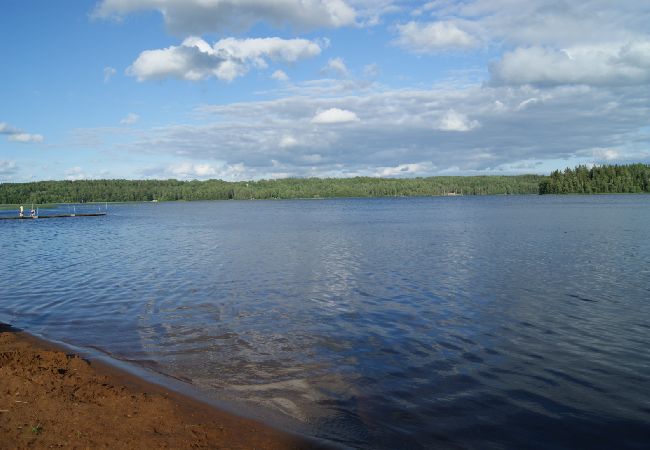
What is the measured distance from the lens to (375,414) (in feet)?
27.3

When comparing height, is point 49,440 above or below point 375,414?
above

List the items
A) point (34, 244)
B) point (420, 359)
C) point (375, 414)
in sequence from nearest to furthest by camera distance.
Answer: point (375, 414) → point (420, 359) → point (34, 244)

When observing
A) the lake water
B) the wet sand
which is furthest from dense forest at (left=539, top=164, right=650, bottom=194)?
the wet sand

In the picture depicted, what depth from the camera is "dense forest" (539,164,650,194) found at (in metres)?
171

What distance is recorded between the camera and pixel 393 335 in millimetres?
12758

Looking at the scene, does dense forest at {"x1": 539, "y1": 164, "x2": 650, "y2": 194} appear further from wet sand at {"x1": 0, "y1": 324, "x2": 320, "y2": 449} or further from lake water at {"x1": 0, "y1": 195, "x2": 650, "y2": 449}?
wet sand at {"x1": 0, "y1": 324, "x2": 320, "y2": 449}

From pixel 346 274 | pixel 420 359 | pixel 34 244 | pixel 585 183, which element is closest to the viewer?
pixel 420 359

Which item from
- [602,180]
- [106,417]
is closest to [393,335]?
[106,417]

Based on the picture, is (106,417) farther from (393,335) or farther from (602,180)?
(602,180)

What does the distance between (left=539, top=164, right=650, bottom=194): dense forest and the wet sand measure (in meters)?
193

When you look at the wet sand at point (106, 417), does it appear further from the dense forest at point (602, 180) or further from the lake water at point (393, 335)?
the dense forest at point (602, 180)

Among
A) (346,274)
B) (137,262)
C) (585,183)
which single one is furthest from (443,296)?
(585,183)

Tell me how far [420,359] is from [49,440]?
23.8ft

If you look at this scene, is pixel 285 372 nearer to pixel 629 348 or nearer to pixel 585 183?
pixel 629 348
